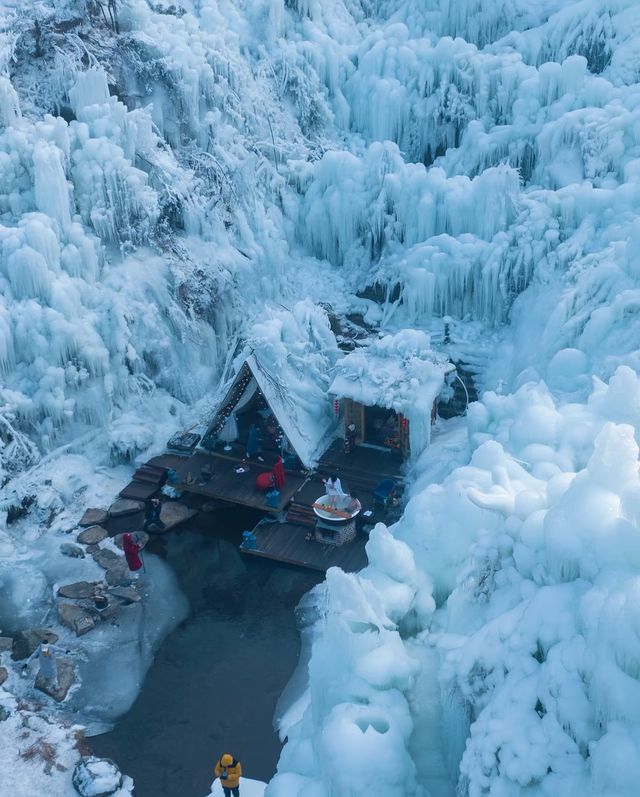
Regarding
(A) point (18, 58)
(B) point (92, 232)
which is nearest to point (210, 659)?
(B) point (92, 232)

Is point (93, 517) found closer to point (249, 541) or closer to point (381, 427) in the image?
point (249, 541)

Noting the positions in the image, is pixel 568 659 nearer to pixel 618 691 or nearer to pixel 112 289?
pixel 618 691

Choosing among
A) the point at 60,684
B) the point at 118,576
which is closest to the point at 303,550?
the point at 118,576

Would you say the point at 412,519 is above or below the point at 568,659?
below

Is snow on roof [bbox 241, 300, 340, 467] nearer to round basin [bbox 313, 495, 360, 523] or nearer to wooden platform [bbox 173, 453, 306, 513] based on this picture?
wooden platform [bbox 173, 453, 306, 513]

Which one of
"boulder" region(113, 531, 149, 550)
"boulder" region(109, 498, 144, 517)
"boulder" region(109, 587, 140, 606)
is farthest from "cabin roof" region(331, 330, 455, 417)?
"boulder" region(109, 587, 140, 606)

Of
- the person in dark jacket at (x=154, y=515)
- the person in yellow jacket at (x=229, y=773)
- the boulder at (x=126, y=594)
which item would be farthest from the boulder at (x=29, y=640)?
the person in yellow jacket at (x=229, y=773)

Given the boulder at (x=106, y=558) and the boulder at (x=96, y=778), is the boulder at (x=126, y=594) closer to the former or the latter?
the boulder at (x=106, y=558)
